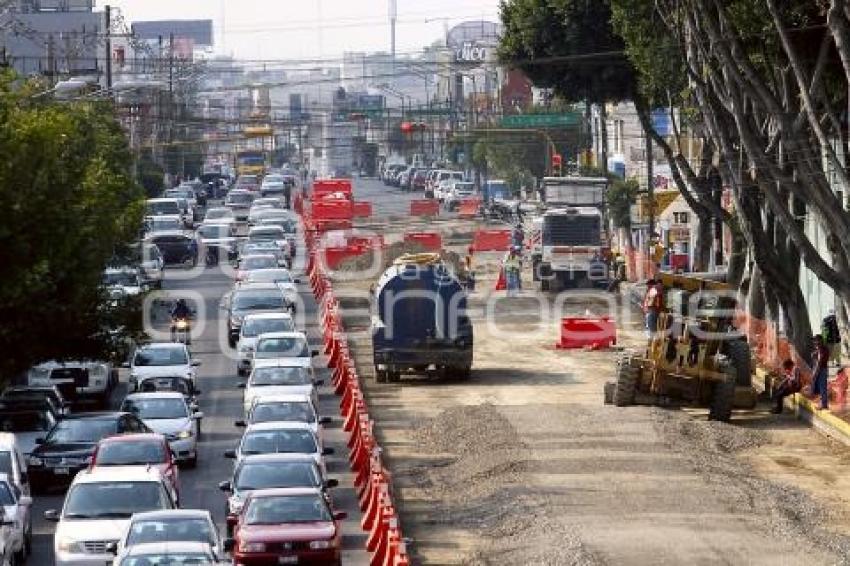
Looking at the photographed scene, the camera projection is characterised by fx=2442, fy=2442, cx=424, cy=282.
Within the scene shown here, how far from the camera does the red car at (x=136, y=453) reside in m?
36.1

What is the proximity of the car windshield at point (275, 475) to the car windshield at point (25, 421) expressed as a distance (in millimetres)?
9210

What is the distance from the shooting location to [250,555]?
1164 inches

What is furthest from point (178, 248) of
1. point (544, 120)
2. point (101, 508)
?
point (101, 508)

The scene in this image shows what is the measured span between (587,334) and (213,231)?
107 ft

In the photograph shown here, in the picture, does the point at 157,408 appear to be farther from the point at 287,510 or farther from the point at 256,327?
the point at 256,327

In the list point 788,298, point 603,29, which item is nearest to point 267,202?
point 603,29

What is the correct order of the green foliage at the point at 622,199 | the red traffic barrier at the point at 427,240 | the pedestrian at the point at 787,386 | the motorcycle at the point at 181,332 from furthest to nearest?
the green foliage at the point at 622,199
the red traffic barrier at the point at 427,240
the motorcycle at the point at 181,332
the pedestrian at the point at 787,386

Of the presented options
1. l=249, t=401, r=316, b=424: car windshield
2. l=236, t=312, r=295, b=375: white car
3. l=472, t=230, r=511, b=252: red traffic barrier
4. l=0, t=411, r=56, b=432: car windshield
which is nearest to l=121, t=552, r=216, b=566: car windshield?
l=249, t=401, r=316, b=424: car windshield

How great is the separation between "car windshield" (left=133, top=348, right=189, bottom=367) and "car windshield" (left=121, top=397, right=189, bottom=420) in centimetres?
829

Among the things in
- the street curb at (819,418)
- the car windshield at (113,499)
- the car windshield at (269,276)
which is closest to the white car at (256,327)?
the car windshield at (269,276)

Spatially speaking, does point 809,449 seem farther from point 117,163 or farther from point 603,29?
point 117,163

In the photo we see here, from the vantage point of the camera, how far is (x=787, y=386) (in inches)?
1864

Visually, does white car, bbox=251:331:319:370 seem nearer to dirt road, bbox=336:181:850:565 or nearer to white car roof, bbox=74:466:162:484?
dirt road, bbox=336:181:850:565

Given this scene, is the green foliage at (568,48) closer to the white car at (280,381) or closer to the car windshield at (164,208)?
the white car at (280,381)
